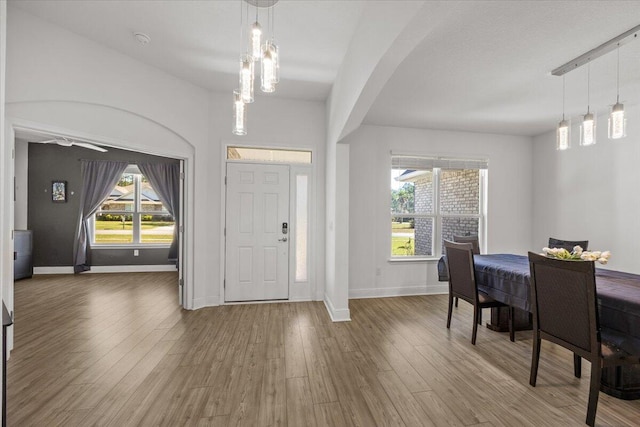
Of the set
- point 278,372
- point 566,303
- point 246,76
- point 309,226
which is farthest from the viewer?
point 309,226

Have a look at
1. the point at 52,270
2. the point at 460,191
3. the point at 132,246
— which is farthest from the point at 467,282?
the point at 52,270

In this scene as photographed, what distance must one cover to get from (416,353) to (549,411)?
39.5 inches

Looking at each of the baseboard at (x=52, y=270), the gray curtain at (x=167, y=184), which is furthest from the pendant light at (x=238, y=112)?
the baseboard at (x=52, y=270)

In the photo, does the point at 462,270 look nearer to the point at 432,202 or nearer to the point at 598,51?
the point at 432,202

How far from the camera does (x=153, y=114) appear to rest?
3.36 m

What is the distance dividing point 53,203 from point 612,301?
27.3 feet

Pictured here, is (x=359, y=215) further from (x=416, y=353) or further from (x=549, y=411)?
(x=549, y=411)

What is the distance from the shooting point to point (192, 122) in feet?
12.4

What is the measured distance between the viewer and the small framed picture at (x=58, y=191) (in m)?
5.70

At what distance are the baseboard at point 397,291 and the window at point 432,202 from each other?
1.76 feet

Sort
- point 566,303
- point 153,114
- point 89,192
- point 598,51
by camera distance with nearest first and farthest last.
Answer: point 566,303, point 598,51, point 153,114, point 89,192

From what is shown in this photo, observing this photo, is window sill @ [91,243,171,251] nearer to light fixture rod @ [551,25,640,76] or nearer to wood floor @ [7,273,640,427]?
wood floor @ [7,273,640,427]

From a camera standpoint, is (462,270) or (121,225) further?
(121,225)

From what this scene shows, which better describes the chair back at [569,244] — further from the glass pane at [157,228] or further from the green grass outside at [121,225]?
the green grass outside at [121,225]
